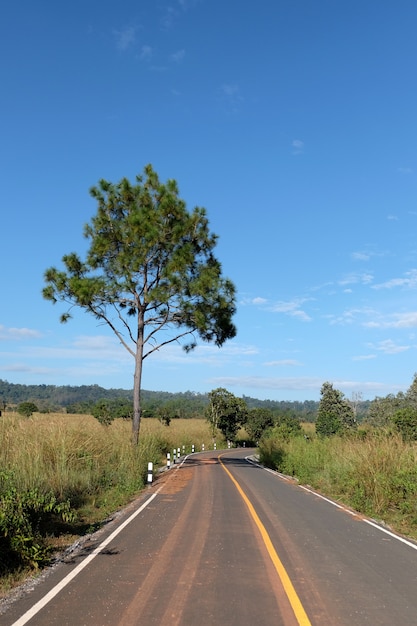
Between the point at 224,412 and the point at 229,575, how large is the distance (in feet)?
185

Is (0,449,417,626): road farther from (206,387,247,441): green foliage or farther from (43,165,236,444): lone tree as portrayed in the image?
(206,387,247,441): green foliage

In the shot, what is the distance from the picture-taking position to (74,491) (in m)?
13.2

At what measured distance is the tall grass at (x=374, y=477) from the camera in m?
12.6

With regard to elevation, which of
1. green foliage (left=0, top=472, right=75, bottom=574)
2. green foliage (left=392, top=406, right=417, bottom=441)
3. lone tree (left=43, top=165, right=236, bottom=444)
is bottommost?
green foliage (left=0, top=472, right=75, bottom=574)

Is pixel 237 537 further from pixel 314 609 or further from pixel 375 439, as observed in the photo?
pixel 375 439

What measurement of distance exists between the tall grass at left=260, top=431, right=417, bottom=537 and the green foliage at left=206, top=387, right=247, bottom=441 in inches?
1592

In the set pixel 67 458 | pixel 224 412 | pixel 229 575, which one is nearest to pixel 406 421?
pixel 67 458

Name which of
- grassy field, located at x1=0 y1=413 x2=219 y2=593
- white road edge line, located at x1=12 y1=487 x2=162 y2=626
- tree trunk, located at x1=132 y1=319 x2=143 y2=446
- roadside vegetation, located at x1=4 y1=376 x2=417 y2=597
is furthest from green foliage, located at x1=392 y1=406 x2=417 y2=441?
white road edge line, located at x1=12 y1=487 x2=162 y2=626

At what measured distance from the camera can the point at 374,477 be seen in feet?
46.4

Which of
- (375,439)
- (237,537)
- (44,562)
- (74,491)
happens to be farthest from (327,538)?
(375,439)

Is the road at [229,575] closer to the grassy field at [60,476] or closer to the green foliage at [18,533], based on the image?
the green foliage at [18,533]

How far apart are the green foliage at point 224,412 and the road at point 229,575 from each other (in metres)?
50.9

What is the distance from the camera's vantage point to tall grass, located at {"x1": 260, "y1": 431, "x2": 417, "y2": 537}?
12.6 meters

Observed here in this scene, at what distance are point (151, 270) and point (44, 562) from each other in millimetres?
19786
